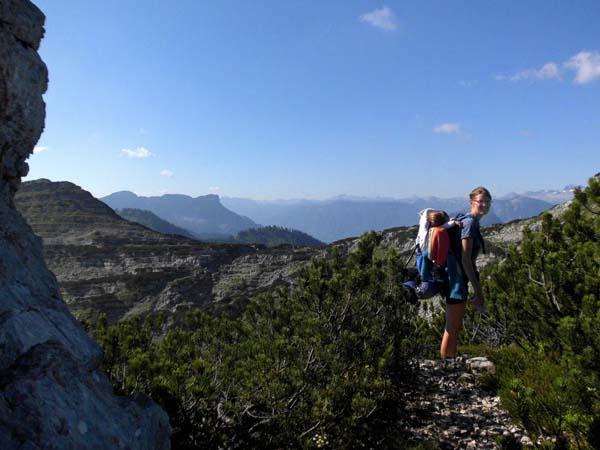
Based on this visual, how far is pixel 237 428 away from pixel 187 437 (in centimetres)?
74

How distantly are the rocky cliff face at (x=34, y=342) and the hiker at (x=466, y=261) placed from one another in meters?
5.80

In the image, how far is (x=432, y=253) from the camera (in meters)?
7.36

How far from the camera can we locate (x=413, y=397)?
7.80 metres

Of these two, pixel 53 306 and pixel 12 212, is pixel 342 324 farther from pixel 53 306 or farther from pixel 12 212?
pixel 12 212

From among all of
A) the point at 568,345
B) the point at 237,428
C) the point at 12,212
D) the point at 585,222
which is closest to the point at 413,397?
the point at 568,345

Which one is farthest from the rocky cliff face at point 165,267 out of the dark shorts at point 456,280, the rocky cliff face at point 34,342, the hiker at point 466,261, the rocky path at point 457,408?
the rocky cliff face at point 34,342

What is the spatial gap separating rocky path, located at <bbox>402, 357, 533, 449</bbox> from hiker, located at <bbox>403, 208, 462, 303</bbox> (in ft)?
6.81

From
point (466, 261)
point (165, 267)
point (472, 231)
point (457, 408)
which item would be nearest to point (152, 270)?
point (165, 267)

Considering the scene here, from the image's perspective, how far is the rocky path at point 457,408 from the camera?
613cm

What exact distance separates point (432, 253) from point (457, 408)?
3.07 meters

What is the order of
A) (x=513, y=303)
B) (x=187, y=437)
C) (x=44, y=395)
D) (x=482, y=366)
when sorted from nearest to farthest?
1. (x=44, y=395)
2. (x=187, y=437)
3. (x=482, y=366)
4. (x=513, y=303)

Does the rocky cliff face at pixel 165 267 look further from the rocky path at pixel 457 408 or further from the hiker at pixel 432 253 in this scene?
the hiker at pixel 432 253

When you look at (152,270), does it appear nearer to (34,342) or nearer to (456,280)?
(456,280)

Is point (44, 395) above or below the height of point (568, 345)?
above
